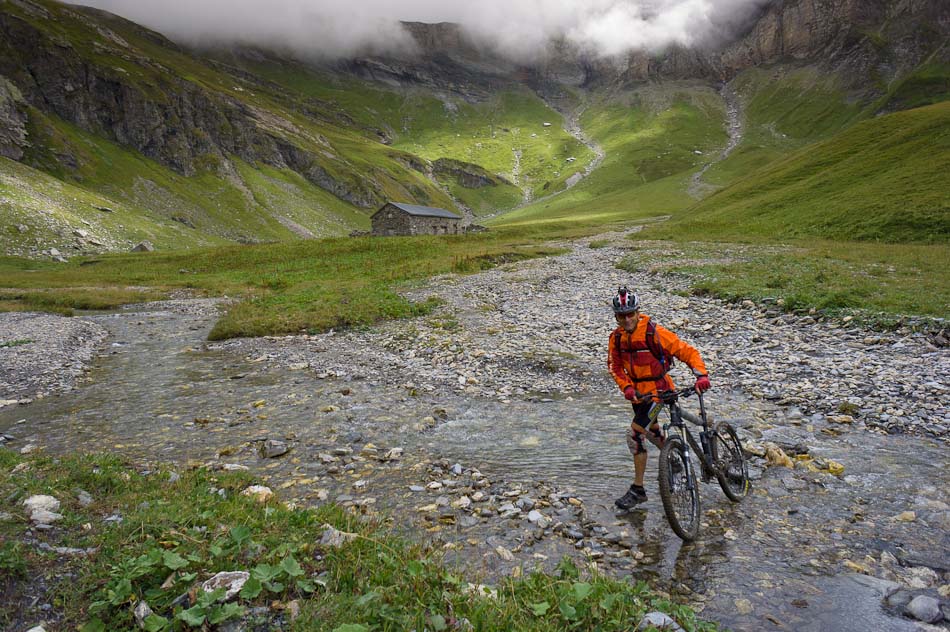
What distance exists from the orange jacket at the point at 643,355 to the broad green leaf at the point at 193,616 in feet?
21.3

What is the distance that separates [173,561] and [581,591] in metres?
4.49

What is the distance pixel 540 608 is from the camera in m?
4.89

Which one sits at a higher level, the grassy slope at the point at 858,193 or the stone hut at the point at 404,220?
the grassy slope at the point at 858,193

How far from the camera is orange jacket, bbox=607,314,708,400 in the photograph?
809cm

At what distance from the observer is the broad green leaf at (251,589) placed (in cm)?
473

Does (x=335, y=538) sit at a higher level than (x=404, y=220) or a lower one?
lower

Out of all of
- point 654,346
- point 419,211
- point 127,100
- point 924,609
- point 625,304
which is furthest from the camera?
point 127,100

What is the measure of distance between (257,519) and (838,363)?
652 inches

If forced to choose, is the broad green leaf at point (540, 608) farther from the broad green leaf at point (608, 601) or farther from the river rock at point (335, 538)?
the river rock at point (335, 538)

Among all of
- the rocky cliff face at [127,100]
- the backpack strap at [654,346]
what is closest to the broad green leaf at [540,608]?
the backpack strap at [654,346]

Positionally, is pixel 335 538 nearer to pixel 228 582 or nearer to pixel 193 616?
pixel 228 582

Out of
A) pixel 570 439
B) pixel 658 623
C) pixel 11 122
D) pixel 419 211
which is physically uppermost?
pixel 11 122

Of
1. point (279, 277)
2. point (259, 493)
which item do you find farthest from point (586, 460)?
point (279, 277)

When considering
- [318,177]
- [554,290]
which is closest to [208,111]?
[318,177]
